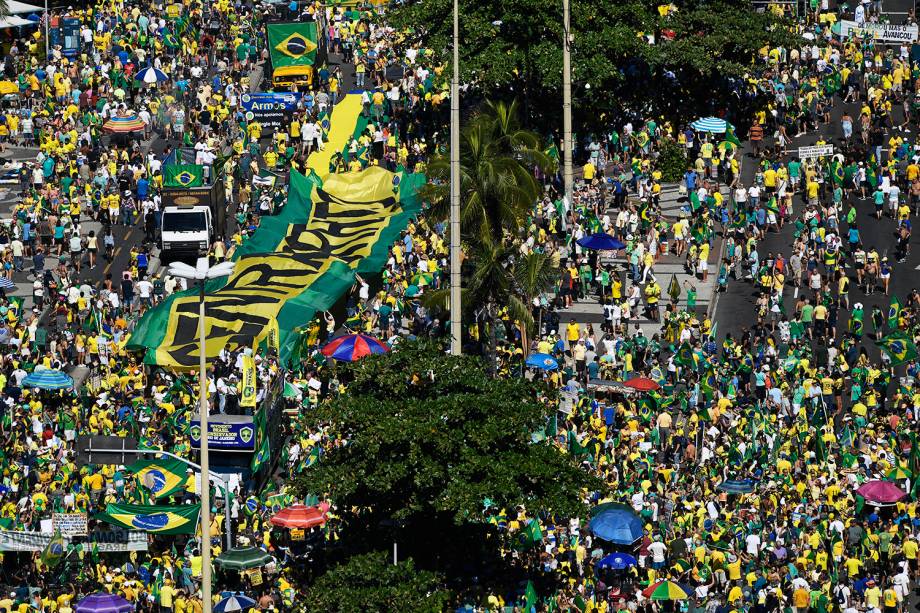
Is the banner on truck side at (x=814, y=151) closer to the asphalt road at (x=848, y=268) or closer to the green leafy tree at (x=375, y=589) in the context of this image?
the asphalt road at (x=848, y=268)

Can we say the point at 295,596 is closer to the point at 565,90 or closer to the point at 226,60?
the point at 565,90

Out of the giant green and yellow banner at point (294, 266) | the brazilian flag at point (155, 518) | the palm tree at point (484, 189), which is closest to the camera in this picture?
the brazilian flag at point (155, 518)

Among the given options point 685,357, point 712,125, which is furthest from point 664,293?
point 712,125

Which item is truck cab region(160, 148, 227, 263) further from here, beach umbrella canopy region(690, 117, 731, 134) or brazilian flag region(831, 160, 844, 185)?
brazilian flag region(831, 160, 844, 185)

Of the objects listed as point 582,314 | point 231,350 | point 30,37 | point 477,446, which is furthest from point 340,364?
point 30,37

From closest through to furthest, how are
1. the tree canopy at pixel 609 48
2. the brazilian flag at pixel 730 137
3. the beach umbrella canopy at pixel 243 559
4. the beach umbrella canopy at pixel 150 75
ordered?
the beach umbrella canopy at pixel 243 559
the tree canopy at pixel 609 48
the brazilian flag at pixel 730 137
the beach umbrella canopy at pixel 150 75

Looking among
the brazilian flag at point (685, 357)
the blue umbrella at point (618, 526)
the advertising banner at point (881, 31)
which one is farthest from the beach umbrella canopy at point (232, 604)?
the advertising banner at point (881, 31)
